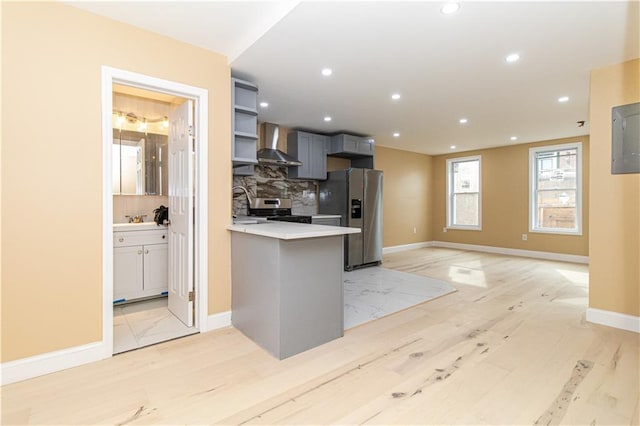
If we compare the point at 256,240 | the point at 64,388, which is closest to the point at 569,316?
the point at 256,240

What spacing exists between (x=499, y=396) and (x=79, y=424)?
225 cm

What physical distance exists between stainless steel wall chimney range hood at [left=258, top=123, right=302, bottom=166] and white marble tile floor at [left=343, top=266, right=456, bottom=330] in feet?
6.57

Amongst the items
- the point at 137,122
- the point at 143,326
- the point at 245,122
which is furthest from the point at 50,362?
the point at 137,122

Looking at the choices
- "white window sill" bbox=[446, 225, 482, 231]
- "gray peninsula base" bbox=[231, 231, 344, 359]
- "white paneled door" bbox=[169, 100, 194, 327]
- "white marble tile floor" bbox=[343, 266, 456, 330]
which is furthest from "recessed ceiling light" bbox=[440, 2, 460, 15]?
"white window sill" bbox=[446, 225, 482, 231]

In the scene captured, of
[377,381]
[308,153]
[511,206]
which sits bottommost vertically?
[377,381]

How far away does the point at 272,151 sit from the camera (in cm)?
468

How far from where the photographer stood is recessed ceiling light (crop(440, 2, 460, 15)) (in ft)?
6.30

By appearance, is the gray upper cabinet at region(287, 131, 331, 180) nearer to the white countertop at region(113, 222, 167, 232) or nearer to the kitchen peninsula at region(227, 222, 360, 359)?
the white countertop at region(113, 222, 167, 232)

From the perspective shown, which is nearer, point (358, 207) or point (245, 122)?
point (245, 122)

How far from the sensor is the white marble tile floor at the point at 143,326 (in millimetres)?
2434

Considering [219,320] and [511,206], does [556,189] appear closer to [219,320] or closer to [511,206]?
[511,206]

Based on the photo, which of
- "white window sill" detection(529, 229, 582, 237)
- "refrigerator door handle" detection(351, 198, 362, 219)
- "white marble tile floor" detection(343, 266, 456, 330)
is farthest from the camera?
"white window sill" detection(529, 229, 582, 237)

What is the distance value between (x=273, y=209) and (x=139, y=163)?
198cm

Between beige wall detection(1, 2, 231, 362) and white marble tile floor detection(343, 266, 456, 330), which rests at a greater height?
beige wall detection(1, 2, 231, 362)
